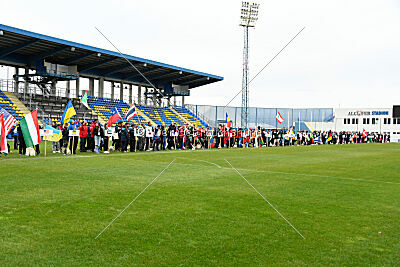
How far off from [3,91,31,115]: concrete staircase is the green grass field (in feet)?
92.2

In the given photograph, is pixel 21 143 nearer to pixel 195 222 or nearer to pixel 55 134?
pixel 55 134

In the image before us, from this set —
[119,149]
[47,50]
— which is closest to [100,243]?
[119,149]

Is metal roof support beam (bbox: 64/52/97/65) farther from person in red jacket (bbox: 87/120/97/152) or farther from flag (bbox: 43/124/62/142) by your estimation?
flag (bbox: 43/124/62/142)

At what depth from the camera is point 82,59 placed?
4275cm

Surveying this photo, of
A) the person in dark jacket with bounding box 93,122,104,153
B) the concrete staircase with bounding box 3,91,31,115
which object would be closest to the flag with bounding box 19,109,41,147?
the person in dark jacket with bounding box 93,122,104,153

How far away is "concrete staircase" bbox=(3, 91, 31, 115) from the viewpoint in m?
36.0

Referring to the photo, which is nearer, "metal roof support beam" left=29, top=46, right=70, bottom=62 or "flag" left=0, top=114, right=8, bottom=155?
"flag" left=0, top=114, right=8, bottom=155

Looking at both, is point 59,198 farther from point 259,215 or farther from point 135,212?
point 259,215

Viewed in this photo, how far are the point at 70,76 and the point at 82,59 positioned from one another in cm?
230

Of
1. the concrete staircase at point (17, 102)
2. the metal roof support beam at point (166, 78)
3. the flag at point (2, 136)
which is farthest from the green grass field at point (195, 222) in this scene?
the metal roof support beam at point (166, 78)

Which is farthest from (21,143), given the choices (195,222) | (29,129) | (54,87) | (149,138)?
(54,87)

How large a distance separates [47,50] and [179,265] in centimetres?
3917

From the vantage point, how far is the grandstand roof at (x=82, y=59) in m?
35.4

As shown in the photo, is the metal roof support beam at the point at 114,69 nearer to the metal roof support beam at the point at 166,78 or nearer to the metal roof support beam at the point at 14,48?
the metal roof support beam at the point at 166,78
